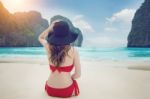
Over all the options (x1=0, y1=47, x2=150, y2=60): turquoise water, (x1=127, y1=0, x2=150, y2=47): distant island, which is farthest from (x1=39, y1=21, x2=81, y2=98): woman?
A: (x1=127, y1=0, x2=150, y2=47): distant island

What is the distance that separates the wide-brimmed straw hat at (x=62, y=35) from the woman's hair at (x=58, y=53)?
6 cm

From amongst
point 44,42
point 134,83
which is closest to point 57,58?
point 44,42

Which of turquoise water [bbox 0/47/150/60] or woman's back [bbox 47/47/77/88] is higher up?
woman's back [bbox 47/47/77/88]

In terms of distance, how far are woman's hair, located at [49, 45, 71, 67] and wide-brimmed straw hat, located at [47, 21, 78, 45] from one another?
56 mm

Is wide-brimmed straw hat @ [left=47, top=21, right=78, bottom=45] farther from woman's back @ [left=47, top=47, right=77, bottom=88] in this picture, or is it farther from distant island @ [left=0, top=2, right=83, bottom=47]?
distant island @ [left=0, top=2, right=83, bottom=47]

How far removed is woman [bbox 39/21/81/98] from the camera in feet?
7.29

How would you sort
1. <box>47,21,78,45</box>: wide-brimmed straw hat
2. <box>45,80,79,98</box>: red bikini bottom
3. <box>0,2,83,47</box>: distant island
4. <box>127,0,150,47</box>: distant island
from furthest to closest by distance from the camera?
<box>127,0,150,47</box>: distant island < <box>0,2,83,47</box>: distant island < <box>45,80,79,98</box>: red bikini bottom < <box>47,21,78,45</box>: wide-brimmed straw hat

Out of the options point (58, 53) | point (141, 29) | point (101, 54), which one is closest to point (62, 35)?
point (58, 53)

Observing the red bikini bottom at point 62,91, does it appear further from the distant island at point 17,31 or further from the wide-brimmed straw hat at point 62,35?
the distant island at point 17,31

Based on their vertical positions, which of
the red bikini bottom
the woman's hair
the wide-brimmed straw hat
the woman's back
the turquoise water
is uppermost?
the wide-brimmed straw hat

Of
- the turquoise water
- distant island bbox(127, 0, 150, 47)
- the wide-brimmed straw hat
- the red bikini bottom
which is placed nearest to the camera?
the wide-brimmed straw hat

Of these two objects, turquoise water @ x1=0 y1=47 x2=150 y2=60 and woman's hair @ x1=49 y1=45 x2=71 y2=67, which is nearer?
woman's hair @ x1=49 y1=45 x2=71 y2=67

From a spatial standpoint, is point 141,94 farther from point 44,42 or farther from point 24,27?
point 24,27

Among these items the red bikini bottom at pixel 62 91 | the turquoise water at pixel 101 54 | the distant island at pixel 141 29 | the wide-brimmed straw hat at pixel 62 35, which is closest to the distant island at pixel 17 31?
the turquoise water at pixel 101 54
